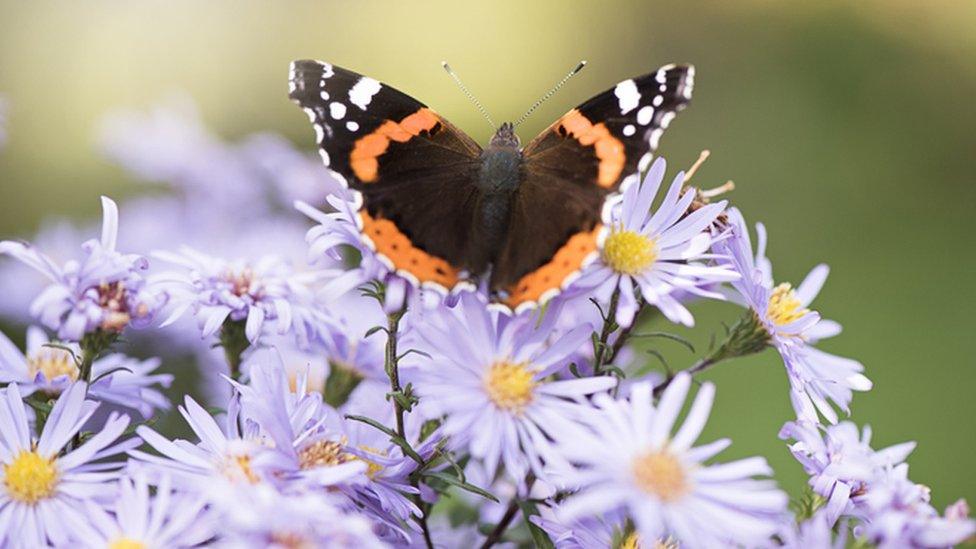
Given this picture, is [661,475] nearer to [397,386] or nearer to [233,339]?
[397,386]

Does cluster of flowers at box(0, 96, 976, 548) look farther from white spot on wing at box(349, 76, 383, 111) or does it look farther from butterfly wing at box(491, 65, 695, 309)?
white spot on wing at box(349, 76, 383, 111)

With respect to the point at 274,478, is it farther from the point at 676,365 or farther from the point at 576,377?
the point at 676,365

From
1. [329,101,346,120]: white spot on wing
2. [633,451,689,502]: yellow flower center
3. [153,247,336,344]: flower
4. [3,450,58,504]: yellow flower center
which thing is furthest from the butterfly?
[3,450,58,504]: yellow flower center

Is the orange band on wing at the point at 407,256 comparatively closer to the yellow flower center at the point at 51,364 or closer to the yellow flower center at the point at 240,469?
the yellow flower center at the point at 240,469

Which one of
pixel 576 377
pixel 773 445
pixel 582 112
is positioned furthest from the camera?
pixel 773 445

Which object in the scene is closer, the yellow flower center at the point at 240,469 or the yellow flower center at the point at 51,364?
the yellow flower center at the point at 240,469

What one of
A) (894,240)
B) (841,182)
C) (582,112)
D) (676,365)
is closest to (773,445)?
(676,365)

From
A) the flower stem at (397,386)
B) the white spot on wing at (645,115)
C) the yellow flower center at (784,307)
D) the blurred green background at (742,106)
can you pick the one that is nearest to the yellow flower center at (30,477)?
the flower stem at (397,386)
